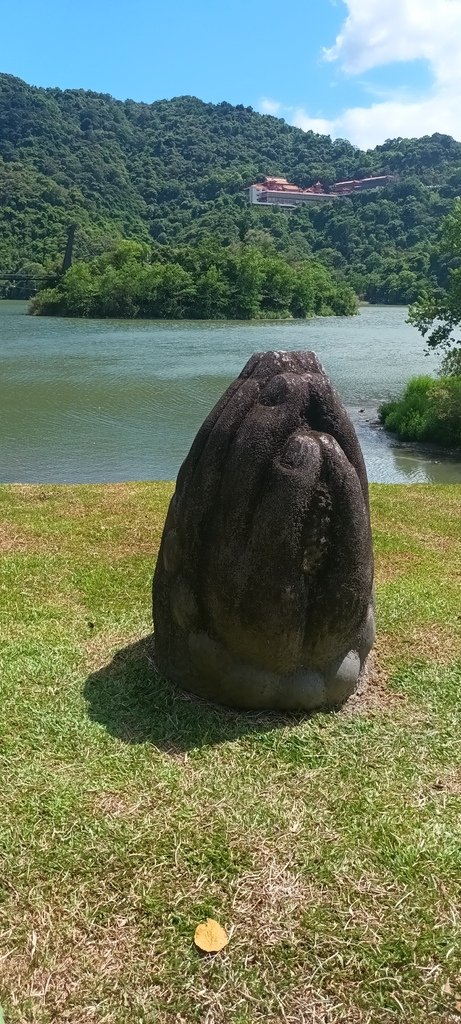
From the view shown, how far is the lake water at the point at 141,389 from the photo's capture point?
16172mm

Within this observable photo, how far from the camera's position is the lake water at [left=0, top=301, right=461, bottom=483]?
16.2 m

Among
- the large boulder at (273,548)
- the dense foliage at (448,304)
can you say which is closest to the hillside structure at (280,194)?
the dense foliage at (448,304)

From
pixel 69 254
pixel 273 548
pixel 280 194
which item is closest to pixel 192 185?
pixel 280 194

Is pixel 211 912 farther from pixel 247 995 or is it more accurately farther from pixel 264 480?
pixel 264 480

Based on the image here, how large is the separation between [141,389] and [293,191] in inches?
4381

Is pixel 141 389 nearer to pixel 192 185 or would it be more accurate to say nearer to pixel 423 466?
pixel 423 466

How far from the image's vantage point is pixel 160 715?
433cm

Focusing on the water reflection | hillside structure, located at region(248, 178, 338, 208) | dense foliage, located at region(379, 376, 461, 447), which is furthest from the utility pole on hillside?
the water reflection

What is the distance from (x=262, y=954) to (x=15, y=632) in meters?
3.04

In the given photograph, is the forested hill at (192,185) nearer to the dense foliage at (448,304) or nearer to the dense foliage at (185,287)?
the dense foliage at (185,287)

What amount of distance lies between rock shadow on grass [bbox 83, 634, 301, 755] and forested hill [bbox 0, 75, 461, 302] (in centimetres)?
6894

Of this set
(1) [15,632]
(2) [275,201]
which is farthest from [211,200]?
(1) [15,632]

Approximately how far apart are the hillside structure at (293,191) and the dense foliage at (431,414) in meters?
103

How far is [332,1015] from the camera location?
265cm
